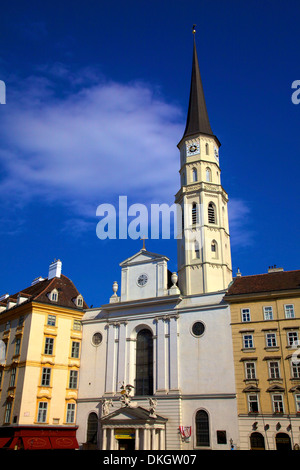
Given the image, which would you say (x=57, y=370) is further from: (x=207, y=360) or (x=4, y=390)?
(x=207, y=360)

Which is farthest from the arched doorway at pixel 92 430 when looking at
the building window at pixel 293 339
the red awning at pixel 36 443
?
the building window at pixel 293 339

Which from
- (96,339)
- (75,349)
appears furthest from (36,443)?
(96,339)

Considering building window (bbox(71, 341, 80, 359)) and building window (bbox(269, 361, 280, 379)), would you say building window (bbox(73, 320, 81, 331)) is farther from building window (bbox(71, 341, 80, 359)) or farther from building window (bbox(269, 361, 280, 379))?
building window (bbox(269, 361, 280, 379))

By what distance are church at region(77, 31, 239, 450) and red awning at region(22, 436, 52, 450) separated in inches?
143

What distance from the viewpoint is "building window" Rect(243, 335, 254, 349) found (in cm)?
3775

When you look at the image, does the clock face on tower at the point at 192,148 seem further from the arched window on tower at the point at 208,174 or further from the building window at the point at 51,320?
the building window at the point at 51,320

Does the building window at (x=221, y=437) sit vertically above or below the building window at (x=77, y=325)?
below

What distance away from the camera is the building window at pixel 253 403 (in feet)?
117

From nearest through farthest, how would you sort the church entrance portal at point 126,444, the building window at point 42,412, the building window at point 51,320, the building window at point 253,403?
the building window at point 253,403
the church entrance portal at point 126,444
the building window at point 42,412
the building window at point 51,320

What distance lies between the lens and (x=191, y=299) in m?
42.2

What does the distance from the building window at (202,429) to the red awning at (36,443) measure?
1350cm

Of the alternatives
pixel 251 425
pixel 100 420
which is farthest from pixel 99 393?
pixel 251 425

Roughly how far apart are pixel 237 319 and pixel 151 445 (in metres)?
12.9

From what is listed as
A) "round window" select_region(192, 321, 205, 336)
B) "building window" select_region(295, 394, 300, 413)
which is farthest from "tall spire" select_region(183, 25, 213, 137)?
"building window" select_region(295, 394, 300, 413)
